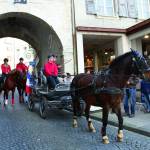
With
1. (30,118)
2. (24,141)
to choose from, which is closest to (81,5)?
(30,118)

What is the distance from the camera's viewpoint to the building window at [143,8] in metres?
21.3

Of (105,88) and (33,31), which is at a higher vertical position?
(33,31)

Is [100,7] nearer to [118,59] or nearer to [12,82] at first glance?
[12,82]

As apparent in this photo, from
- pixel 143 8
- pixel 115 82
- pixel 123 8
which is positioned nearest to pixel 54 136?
pixel 115 82

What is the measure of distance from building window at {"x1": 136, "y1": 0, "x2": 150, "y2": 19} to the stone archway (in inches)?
226

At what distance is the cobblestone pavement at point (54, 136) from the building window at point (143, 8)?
461 inches

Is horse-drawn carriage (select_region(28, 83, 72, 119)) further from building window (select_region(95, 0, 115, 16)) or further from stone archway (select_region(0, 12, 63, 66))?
building window (select_region(95, 0, 115, 16))

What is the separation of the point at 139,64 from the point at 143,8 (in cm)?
1460

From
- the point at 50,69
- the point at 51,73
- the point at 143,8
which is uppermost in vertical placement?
the point at 143,8

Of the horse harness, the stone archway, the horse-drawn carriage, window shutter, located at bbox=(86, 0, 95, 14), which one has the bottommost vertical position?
the horse-drawn carriage

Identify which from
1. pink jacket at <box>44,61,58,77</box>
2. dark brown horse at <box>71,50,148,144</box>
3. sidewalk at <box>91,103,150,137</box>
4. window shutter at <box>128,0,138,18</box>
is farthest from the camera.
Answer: window shutter at <box>128,0,138,18</box>

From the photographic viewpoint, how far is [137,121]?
10070 millimetres

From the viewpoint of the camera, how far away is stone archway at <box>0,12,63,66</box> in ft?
63.1

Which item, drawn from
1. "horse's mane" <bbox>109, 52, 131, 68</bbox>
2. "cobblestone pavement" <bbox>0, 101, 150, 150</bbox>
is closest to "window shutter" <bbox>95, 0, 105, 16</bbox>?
"cobblestone pavement" <bbox>0, 101, 150, 150</bbox>
